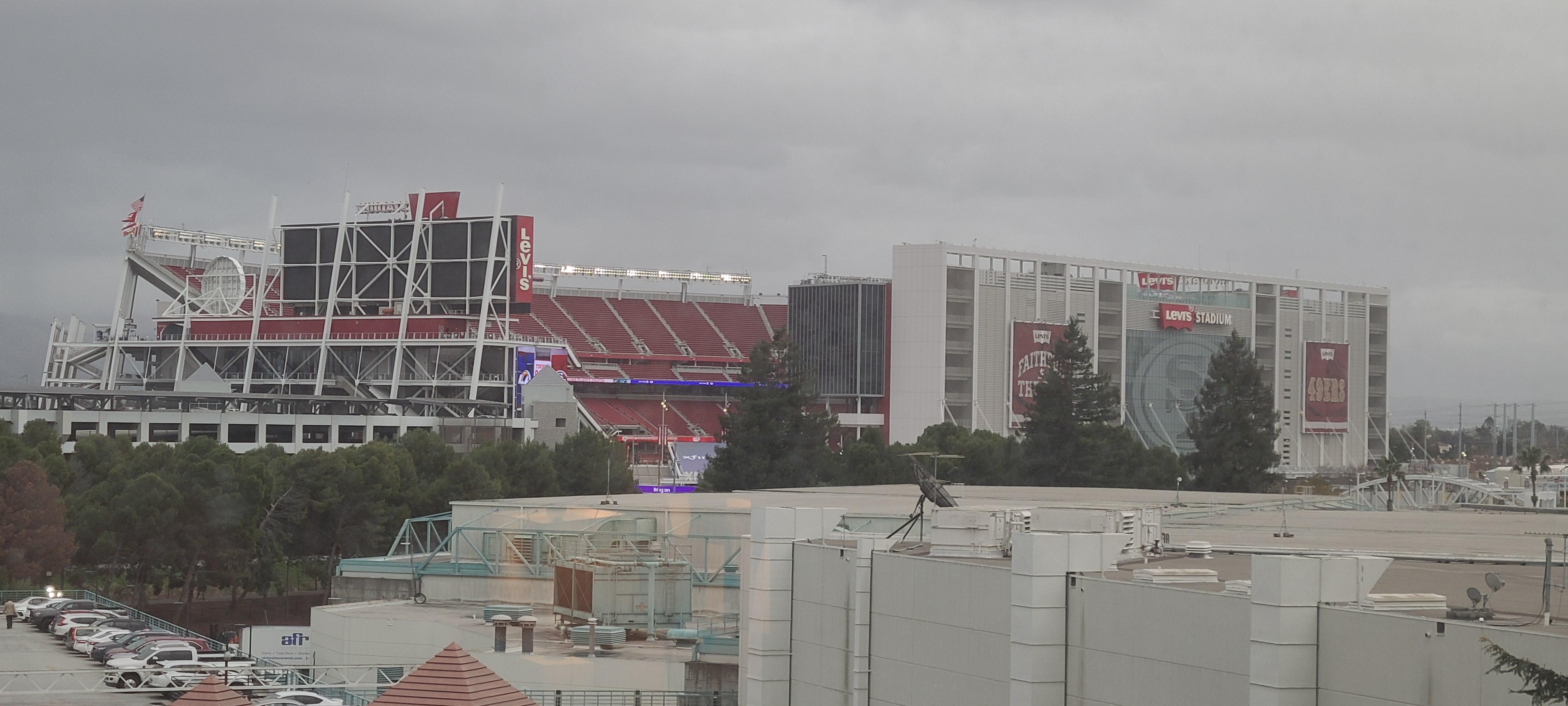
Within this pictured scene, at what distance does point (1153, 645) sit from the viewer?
21875 millimetres

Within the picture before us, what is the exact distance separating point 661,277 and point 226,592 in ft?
275

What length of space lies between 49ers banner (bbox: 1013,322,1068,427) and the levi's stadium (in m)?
0.18

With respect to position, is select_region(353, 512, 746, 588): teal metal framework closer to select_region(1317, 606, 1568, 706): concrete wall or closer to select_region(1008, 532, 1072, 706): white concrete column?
select_region(1008, 532, 1072, 706): white concrete column

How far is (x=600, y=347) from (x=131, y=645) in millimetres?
106393

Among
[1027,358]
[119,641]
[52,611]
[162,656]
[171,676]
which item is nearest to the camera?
[171,676]

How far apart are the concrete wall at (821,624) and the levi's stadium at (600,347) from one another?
238ft

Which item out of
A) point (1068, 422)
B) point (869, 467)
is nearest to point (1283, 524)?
point (869, 467)

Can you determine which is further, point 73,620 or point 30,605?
point 30,605

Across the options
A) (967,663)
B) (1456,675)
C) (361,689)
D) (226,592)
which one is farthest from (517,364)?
(1456,675)

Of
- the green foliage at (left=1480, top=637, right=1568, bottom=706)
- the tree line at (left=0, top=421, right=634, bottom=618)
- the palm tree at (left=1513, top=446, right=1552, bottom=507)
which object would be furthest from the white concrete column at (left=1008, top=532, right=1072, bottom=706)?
the palm tree at (left=1513, top=446, right=1552, bottom=507)

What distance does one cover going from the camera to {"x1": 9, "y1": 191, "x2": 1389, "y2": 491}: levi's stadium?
119 meters

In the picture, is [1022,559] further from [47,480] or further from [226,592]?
[226,592]

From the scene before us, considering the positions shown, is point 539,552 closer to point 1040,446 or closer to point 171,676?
point 171,676

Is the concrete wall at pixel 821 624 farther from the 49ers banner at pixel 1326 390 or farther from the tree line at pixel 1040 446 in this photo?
the 49ers banner at pixel 1326 390
